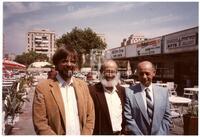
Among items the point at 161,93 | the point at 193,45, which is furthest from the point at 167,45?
the point at 161,93

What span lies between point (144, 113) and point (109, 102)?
0.98ft

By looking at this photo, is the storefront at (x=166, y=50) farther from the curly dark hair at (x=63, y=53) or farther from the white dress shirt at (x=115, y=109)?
the curly dark hair at (x=63, y=53)

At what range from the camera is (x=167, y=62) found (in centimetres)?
510

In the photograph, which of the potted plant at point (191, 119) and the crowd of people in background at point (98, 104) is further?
the potted plant at point (191, 119)

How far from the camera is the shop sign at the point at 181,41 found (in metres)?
3.34

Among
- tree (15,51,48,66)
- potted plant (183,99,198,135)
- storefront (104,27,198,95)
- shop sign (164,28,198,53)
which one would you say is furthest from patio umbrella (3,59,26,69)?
potted plant (183,99,198,135)

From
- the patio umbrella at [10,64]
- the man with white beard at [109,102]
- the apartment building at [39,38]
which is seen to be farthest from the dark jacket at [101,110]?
the patio umbrella at [10,64]

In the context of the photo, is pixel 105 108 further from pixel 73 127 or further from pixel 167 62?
pixel 167 62

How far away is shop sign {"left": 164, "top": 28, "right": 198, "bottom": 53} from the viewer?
334cm

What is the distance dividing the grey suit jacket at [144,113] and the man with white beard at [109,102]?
64 mm

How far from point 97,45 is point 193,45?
1.06 m

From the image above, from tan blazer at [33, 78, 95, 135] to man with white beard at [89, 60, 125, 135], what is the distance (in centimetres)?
7

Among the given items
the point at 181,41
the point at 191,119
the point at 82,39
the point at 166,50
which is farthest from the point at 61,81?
the point at 166,50

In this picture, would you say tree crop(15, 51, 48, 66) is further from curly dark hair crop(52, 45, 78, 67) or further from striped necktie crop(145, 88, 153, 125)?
striped necktie crop(145, 88, 153, 125)
